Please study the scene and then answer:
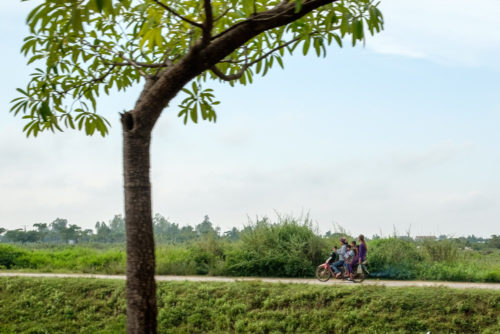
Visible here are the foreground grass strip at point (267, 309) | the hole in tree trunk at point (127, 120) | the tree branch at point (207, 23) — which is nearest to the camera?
the tree branch at point (207, 23)

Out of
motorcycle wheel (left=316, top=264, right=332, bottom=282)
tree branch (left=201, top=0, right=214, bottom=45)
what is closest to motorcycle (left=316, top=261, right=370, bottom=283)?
motorcycle wheel (left=316, top=264, right=332, bottom=282)

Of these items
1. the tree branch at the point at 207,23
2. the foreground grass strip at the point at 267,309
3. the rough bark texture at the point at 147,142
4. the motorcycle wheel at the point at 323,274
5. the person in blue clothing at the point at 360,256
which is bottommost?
the foreground grass strip at the point at 267,309

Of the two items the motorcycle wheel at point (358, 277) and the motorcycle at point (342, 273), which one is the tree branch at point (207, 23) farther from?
the motorcycle wheel at point (358, 277)

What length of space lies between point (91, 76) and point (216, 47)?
244 centimetres

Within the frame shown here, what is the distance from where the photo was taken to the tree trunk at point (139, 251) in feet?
14.1

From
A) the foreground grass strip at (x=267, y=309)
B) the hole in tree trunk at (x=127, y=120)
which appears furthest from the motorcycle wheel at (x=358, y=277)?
the hole in tree trunk at (x=127, y=120)

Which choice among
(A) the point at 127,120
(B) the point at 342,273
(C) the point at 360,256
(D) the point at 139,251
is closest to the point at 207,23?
(A) the point at 127,120

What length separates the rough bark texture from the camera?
4.32 meters

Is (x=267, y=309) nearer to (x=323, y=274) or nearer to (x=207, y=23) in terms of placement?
(x=323, y=274)

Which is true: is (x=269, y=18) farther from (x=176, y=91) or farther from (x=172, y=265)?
(x=172, y=265)

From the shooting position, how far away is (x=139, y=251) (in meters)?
4.33

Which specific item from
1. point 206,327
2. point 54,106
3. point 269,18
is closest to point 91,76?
point 54,106

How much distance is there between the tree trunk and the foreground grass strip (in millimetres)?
4491

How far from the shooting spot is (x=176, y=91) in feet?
15.2
